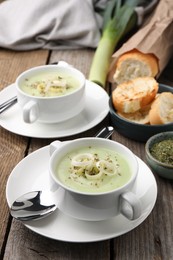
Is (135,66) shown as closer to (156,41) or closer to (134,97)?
(156,41)

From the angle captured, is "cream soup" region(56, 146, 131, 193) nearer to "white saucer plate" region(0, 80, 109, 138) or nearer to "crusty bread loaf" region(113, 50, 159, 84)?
"white saucer plate" region(0, 80, 109, 138)

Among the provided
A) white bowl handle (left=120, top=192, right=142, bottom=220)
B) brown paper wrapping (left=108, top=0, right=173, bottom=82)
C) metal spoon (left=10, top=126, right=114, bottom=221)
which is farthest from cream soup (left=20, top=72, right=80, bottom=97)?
white bowl handle (left=120, top=192, right=142, bottom=220)

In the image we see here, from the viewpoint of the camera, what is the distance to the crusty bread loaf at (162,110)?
1.34 m

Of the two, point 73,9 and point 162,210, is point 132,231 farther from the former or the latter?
point 73,9

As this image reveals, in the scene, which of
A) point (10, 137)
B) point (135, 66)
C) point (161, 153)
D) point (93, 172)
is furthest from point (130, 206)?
point (135, 66)

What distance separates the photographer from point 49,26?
198 centimetres

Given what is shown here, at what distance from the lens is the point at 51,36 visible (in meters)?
1.95

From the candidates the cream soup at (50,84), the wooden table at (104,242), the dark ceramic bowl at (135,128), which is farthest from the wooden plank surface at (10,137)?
the dark ceramic bowl at (135,128)

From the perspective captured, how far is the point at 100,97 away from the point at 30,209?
0.59m

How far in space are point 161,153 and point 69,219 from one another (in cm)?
33

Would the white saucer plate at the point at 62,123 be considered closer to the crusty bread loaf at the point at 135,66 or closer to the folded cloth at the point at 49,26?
the crusty bread loaf at the point at 135,66

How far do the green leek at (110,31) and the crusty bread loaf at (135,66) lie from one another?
0.21 feet

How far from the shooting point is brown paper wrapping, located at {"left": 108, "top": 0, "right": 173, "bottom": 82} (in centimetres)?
165

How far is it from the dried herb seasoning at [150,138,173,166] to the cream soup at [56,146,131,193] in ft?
0.57
